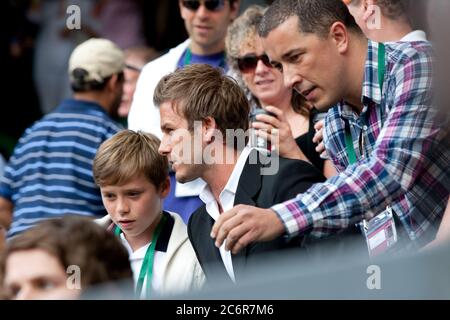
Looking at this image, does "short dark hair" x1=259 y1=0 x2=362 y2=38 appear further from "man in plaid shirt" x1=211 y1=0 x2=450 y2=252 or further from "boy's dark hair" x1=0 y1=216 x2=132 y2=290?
"boy's dark hair" x1=0 y1=216 x2=132 y2=290

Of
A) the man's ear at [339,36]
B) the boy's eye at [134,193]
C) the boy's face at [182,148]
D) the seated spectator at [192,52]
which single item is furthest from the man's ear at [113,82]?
the man's ear at [339,36]

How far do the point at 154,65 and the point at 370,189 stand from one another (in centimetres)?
229

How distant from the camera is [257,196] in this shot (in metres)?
4.46

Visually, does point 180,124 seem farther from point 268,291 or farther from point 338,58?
point 268,291

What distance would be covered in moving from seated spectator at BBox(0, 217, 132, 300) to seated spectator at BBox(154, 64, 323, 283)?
1034mm

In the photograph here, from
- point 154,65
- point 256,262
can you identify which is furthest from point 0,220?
point 256,262

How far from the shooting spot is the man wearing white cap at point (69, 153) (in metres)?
5.57

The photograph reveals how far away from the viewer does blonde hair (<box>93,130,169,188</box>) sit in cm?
484

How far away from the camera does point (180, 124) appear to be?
461 cm

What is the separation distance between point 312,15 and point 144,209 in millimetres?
1060

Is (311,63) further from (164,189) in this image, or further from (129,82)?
(129,82)

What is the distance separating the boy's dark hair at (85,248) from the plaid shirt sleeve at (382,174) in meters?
0.63

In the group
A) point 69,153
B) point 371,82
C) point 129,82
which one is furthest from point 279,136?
point 129,82

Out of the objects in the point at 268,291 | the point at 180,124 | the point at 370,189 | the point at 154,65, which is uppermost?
the point at 154,65
